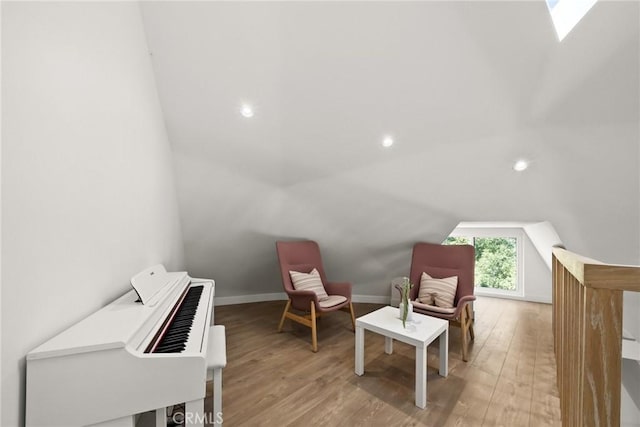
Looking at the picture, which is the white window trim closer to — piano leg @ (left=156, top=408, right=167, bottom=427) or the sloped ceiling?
the sloped ceiling

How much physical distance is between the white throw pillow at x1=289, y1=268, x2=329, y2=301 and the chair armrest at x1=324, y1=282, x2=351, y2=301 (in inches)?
3.6

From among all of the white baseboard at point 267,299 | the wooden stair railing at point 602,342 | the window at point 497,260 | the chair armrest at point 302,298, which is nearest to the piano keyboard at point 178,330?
the chair armrest at point 302,298

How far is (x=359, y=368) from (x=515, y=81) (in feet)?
7.94

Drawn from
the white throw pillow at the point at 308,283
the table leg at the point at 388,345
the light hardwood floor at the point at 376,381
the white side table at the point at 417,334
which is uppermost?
the white throw pillow at the point at 308,283

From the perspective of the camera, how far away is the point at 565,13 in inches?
68.8

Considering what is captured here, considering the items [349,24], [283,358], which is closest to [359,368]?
[283,358]

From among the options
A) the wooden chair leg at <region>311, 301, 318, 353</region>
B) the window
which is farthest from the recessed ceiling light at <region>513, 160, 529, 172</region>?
the window

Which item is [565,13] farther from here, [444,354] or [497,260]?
[497,260]

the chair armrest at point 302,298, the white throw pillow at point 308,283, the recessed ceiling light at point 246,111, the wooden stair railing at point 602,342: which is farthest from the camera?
the white throw pillow at point 308,283

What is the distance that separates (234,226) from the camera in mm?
3482

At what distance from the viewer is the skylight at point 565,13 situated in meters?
1.66

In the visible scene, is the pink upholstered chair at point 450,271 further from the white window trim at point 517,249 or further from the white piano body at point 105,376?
the white piano body at point 105,376

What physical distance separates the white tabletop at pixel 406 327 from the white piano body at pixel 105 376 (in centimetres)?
143

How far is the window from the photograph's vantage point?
5.24m
